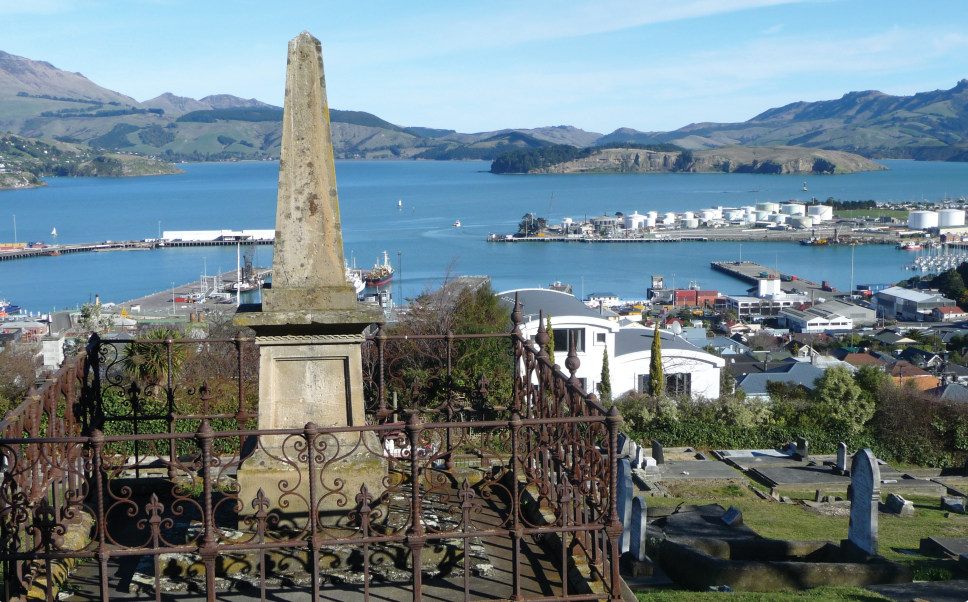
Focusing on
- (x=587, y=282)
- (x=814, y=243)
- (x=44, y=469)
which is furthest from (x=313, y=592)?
(x=814, y=243)

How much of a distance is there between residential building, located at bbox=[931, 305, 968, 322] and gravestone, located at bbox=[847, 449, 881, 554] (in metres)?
83.0

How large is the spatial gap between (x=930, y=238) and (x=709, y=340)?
109 m

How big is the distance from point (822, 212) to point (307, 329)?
7383 inches

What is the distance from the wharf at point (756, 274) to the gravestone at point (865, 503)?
9045 centimetres

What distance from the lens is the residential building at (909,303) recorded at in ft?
282

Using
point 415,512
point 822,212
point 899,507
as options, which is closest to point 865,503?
point 899,507

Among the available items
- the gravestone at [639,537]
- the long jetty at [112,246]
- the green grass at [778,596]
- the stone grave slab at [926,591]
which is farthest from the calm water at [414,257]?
the stone grave slab at [926,591]

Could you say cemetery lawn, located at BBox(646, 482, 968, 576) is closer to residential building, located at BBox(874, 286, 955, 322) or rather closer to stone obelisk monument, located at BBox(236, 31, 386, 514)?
stone obelisk monument, located at BBox(236, 31, 386, 514)

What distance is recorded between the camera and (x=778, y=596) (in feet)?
25.0

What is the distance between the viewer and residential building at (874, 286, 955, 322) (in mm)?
85875

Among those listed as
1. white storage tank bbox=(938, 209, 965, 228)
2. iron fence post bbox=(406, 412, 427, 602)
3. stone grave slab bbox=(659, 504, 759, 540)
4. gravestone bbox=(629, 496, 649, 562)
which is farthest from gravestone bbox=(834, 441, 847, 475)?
white storage tank bbox=(938, 209, 965, 228)

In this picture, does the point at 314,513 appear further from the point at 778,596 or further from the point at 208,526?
the point at 778,596

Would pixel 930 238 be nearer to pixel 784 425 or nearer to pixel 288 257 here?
pixel 784 425

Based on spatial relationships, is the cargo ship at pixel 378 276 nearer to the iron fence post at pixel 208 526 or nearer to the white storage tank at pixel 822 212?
the iron fence post at pixel 208 526
